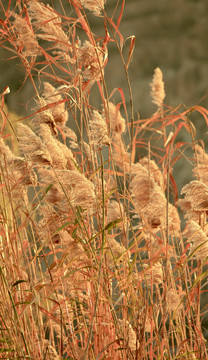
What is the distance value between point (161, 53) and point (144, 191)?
2358 mm

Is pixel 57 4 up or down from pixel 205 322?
up

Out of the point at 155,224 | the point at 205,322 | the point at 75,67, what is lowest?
the point at 205,322

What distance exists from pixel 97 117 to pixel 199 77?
244cm

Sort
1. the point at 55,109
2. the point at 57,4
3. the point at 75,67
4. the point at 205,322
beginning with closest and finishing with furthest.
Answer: the point at 75,67, the point at 55,109, the point at 205,322, the point at 57,4

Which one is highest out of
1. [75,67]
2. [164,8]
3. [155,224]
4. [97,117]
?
[164,8]

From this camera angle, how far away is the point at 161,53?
345cm

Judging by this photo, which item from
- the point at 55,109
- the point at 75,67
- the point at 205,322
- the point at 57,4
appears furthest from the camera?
the point at 57,4

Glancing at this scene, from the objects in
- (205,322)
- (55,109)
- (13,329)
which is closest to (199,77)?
(205,322)

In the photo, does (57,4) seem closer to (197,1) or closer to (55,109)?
(197,1)

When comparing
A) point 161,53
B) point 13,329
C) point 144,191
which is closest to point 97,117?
point 144,191

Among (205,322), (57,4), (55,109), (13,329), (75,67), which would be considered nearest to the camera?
(13,329)

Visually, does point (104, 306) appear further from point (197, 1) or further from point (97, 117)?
point (197, 1)

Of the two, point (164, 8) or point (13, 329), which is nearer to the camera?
point (13, 329)

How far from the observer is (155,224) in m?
1.42
